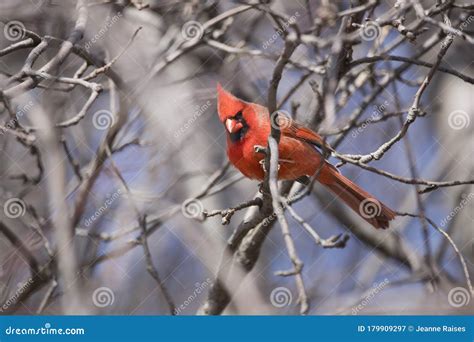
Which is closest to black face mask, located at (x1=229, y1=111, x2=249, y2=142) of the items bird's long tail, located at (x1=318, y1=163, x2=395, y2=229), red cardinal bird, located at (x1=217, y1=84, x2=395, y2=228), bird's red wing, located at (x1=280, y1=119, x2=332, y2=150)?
red cardinal bird, located at (x1=217, y1=84, x2=395, y2=228)

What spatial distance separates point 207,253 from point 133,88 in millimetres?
1008

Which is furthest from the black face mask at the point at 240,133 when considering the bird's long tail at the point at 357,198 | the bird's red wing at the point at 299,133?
the bird's long tail at the point at 357,198

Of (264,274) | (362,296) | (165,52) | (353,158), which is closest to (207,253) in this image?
(264,274)

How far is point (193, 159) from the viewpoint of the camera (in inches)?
162

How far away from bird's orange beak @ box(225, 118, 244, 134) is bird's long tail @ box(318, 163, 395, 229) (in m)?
0.45

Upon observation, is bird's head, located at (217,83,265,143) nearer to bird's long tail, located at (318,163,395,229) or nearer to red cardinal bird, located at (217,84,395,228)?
red cardinal bird, located at (217,84,395,228)

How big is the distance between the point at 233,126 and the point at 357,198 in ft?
2.29

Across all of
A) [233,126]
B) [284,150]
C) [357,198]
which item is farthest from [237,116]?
[357,198]

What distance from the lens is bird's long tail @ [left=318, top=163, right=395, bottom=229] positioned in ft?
10.5

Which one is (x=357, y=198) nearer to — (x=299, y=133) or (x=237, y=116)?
(x=299, y=133)

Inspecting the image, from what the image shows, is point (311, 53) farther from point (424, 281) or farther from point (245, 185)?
point (424, 281)

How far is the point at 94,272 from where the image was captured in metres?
3.61

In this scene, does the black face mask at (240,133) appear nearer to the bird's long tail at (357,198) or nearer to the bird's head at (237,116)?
the bird's head at (237,116)

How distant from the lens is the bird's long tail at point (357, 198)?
3.21m
